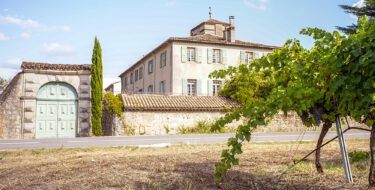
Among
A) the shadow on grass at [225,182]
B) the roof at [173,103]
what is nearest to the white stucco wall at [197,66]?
the roof at [173,103]

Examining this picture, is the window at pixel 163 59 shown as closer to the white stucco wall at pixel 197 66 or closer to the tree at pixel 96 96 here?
the white stucco wall at pixel 197 66

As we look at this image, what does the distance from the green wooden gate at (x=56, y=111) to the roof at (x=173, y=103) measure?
3190 mm

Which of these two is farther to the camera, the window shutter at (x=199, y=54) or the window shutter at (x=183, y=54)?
the window shutter at (x=199, y=54)

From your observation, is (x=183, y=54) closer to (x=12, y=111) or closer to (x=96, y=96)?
(x=96, y=96)

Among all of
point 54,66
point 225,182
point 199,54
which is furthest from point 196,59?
point 225,182

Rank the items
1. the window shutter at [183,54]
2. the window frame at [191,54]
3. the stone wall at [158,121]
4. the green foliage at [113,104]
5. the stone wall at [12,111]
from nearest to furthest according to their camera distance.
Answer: the stone wall at [12,111] < the green foliage at [113,104] < the stone wall at [158,121] < the window shutter at [183,54] < the window frame at [191,54]

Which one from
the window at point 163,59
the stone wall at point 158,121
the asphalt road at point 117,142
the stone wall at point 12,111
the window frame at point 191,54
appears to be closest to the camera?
the asphalt road at point 117,142

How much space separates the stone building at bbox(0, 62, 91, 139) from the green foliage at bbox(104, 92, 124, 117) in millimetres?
1044

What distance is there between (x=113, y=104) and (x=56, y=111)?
10.8 ft

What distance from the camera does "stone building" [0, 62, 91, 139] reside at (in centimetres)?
2006

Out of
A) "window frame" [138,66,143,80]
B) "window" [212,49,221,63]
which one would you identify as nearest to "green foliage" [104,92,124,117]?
"window" [212,49,221,63]

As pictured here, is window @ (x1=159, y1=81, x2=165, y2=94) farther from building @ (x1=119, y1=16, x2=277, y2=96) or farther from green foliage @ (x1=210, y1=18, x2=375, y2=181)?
green foliage @ (x1=210, y1=18, x2=375, y2=181)

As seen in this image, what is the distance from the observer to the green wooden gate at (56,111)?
67.6 ft

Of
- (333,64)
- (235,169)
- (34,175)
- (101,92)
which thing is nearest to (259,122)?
(333,64)
